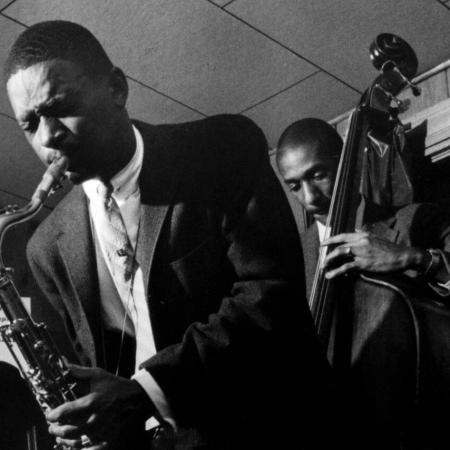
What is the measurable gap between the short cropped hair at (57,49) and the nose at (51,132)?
125 millimetres

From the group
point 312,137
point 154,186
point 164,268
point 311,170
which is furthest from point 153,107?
point 164,268

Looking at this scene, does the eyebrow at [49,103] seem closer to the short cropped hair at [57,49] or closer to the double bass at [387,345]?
the short cropped hair at [57,49]

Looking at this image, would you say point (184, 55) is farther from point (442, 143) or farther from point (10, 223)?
point (10, 223)

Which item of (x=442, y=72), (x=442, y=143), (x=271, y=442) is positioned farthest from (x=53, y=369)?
(x=442, y=72)

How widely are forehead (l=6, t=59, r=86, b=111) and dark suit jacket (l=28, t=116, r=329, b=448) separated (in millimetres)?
217

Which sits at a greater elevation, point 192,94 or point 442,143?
point 192,94

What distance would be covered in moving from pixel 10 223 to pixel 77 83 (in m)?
0.37

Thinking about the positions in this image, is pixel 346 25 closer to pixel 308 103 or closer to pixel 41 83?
pixel 308 103

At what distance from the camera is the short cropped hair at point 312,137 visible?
3.01 meters

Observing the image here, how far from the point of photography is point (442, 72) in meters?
3.48

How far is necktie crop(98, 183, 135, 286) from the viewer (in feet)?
5.66

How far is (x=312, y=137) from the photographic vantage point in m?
3.03

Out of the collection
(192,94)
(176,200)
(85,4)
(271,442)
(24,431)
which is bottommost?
(24,431)

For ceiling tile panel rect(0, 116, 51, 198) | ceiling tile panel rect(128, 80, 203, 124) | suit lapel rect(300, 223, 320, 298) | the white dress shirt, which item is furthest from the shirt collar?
ceiling tile panel rect(0, 116, 51, 198)
